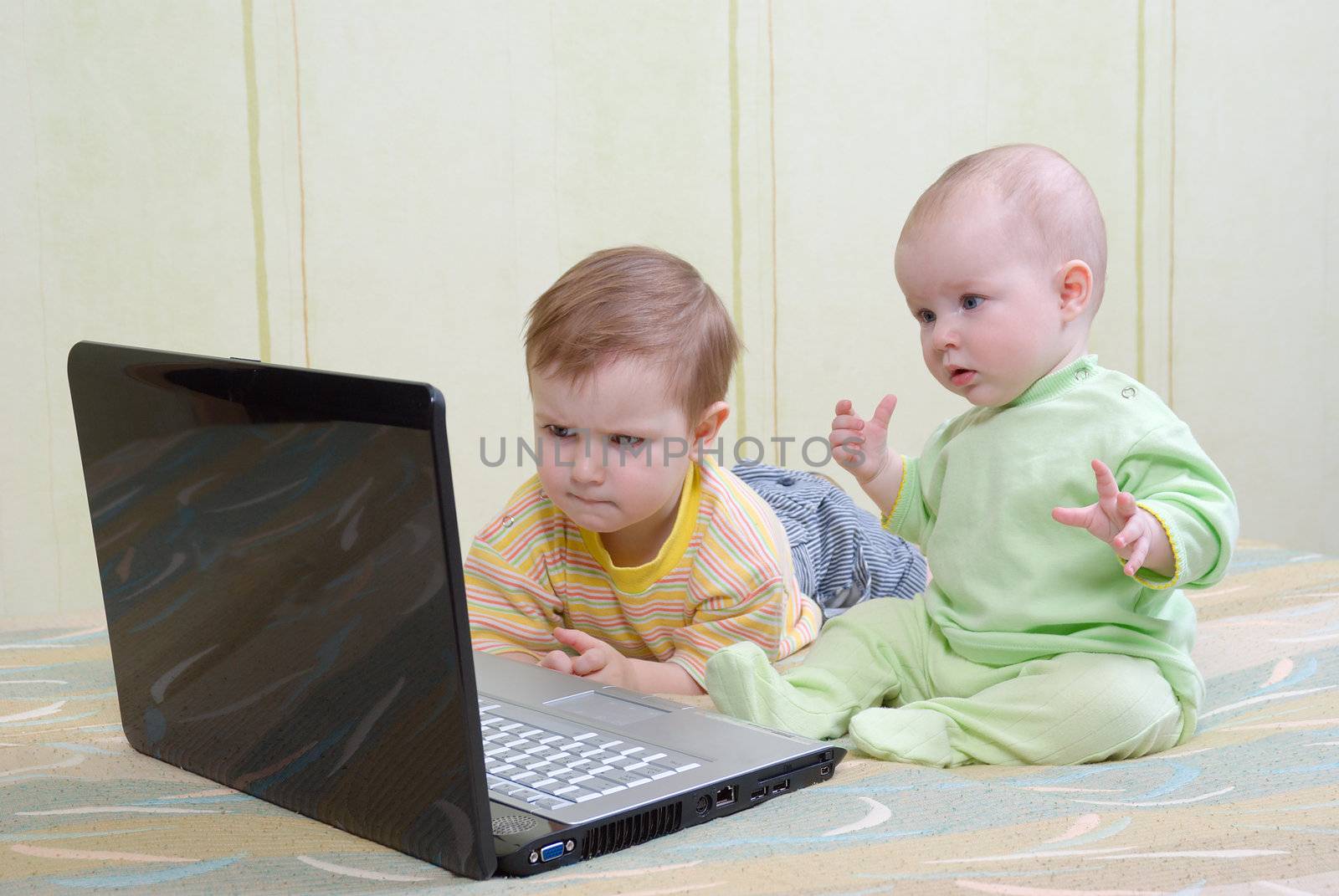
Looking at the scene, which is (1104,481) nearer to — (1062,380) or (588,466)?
(1062,380)

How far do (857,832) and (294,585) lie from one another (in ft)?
1.17

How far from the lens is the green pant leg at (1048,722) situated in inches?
37.8

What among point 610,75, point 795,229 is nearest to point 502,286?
point 610,75

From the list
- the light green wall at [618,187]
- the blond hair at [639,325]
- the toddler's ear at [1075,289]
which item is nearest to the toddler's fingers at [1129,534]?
the toddler's ear at [1075,289]

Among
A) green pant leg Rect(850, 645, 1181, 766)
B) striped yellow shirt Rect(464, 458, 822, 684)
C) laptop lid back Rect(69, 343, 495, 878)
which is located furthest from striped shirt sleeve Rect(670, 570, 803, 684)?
Answer: laptop lid back Rect(69, 343, 495, 878)

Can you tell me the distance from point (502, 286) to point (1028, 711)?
1462mm

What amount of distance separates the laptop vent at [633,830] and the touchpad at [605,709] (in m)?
0.14

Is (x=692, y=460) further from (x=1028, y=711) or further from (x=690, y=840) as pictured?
(x=690, y=840)

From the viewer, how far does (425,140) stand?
7.07ft

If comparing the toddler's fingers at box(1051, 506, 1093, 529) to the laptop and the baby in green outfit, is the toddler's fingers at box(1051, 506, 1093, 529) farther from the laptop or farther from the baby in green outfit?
the laptop

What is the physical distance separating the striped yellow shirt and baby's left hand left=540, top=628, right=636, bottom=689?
0.09 metres

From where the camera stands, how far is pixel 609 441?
46.4 inches

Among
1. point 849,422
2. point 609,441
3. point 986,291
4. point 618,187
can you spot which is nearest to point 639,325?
point 609,441

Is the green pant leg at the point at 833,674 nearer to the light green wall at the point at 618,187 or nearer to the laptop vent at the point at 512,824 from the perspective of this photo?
the laptop vent at the point at 512,824
